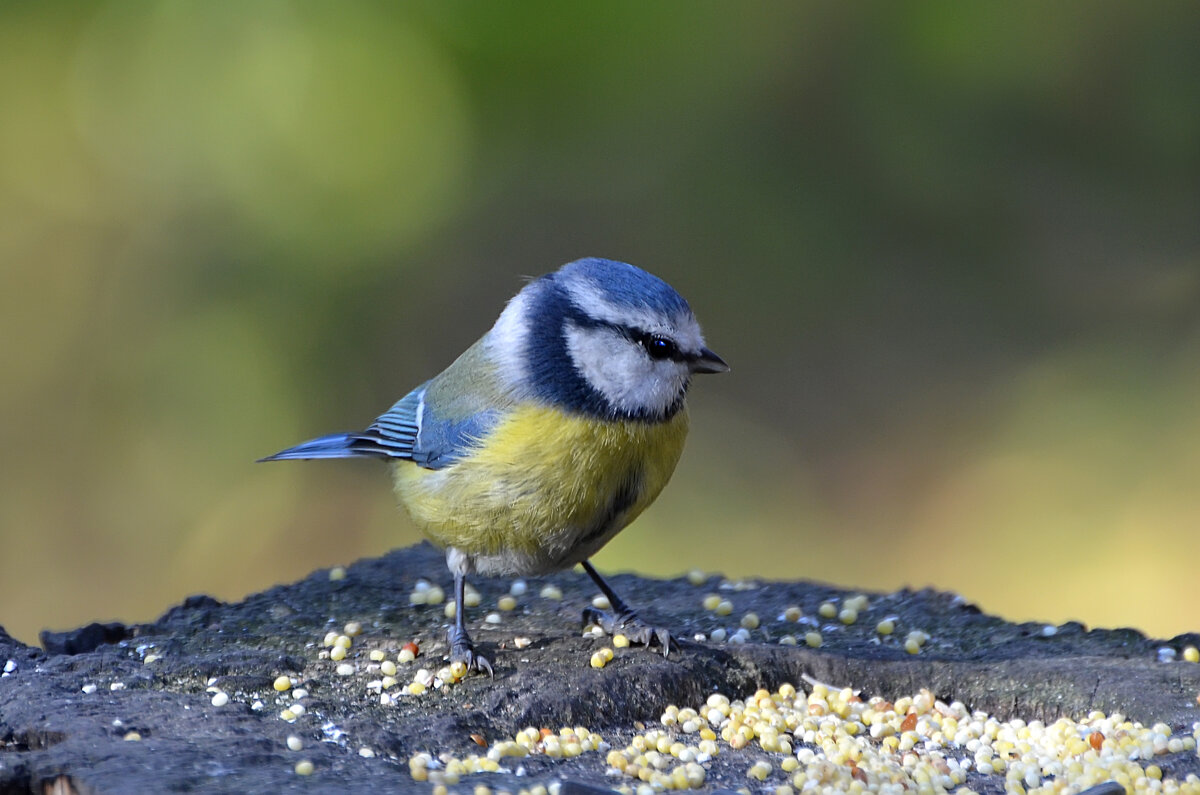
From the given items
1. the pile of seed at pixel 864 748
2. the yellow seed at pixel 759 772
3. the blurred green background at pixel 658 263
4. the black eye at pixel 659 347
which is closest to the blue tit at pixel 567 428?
the black eye at pixel 659 347

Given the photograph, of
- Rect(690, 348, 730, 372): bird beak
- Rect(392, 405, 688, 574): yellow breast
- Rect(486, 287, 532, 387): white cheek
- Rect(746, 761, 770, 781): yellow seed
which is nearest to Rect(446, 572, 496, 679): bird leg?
Rect(392, 405, 688, 574): yellow breast

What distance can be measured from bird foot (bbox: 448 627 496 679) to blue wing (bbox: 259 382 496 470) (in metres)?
0.43

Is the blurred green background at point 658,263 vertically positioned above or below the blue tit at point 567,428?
above

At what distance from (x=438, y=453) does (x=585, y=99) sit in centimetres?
330

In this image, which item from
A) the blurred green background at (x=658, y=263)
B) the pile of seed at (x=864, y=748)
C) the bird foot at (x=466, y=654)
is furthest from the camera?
the blurred green background at (x=658, y=263)

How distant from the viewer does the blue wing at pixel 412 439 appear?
314cm

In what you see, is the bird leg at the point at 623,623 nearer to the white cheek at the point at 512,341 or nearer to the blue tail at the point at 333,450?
the white cheek at the point at 512,341

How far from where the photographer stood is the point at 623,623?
3172mm

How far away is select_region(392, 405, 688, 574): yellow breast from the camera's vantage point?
9.72 ft

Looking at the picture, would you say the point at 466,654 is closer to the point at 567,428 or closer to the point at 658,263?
the point at 567,428

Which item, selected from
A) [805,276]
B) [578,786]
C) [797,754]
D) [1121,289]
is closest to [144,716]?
→ [578,786]

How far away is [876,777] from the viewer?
246cm

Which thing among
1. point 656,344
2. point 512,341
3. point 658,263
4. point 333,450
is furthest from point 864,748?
point 658,263

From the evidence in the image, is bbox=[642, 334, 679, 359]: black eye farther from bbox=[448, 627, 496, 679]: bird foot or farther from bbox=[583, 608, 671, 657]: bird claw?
bbox=[448, 627, 496, 679]: bird foot
